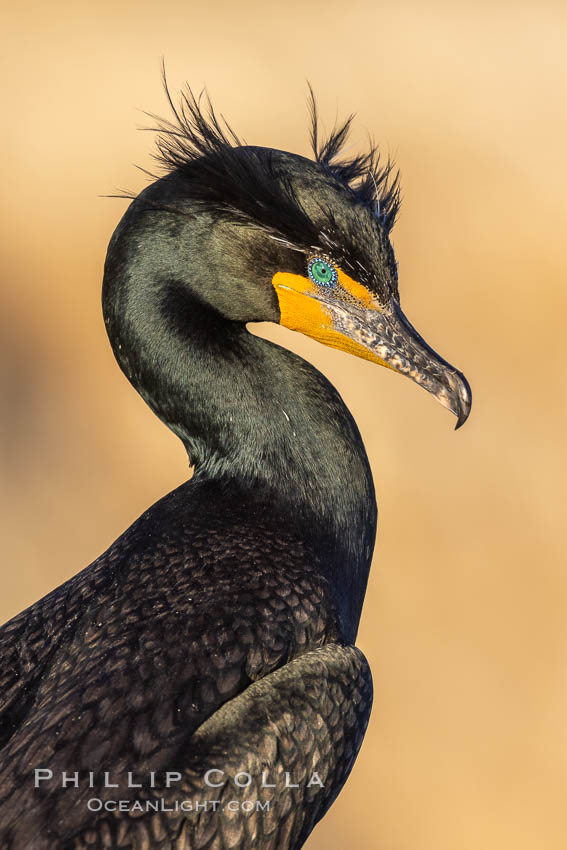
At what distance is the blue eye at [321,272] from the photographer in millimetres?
2818

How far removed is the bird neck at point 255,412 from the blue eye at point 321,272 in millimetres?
267

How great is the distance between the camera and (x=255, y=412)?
2.95m

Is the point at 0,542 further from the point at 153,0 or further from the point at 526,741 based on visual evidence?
the point at 153,0

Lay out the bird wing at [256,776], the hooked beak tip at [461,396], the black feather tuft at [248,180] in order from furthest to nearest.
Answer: the hooked beak tip at [461,396]
the black feather tuft at [248,180]
the bird wing at [256,776]

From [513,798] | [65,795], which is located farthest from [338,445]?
[513,798]

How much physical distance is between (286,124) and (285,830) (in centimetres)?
786

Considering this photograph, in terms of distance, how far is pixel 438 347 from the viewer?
8.30m

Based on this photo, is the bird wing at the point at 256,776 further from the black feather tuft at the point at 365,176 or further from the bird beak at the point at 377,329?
the black feather tuft at the point at 365,176

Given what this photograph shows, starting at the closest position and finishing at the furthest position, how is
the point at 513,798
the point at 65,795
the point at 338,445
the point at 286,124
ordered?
the point at 65,795 → the point at 338,445 → the point at 513,798 → the point at 286,124

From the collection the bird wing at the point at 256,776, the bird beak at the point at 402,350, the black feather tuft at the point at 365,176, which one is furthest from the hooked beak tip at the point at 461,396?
the bird wing at the point at 256,776

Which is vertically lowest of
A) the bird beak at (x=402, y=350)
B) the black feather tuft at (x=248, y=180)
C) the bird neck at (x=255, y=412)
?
the bird neck at (x=255, y=412)

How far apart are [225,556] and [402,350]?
28.2 inches

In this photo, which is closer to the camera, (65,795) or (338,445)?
(65,795)

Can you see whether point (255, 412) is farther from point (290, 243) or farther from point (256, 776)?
point (256, 776)
